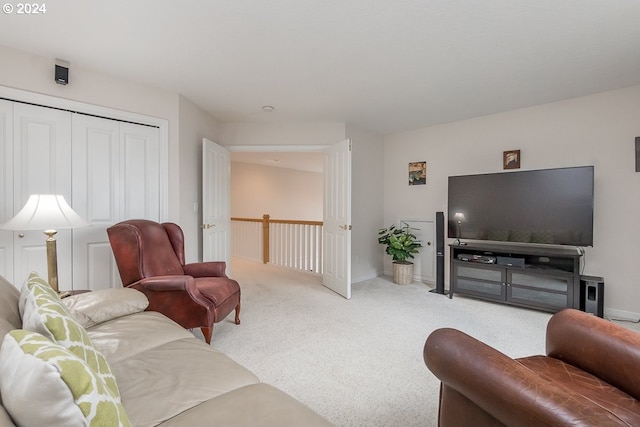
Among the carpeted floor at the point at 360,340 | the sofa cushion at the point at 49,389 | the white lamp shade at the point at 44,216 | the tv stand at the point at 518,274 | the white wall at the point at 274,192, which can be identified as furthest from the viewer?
the white wall at the point at 274,192

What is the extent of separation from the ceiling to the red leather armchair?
181 centimetres

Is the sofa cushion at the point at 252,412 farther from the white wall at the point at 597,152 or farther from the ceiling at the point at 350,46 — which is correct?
the white wall at the point at 597,152

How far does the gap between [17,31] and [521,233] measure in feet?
15.6

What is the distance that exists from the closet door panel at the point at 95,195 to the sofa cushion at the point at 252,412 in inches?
90.5

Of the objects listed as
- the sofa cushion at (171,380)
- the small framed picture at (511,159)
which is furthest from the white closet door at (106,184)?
the small framed picture at (511,159)

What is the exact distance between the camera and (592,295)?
9.47 ft

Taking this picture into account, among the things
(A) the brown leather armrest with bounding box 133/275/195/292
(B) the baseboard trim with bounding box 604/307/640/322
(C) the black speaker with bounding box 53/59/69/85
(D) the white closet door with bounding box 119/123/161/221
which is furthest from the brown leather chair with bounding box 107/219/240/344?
(B) the baseboard trim with bounding box 604/307/640/322

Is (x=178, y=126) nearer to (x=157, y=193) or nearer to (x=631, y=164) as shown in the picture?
(x=157, y=193)

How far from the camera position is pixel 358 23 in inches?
75.5

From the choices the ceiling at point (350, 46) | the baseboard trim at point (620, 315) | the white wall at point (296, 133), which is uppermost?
the ceiling at point (350, 46)

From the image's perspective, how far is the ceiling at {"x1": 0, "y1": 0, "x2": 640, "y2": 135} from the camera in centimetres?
180

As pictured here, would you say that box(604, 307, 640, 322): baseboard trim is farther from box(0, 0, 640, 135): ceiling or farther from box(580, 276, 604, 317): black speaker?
box(0, 0, 640, 135): ceiling

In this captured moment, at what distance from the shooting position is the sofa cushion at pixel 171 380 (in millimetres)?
979

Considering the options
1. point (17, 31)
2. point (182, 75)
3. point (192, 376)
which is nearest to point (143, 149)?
point (182, 75)
